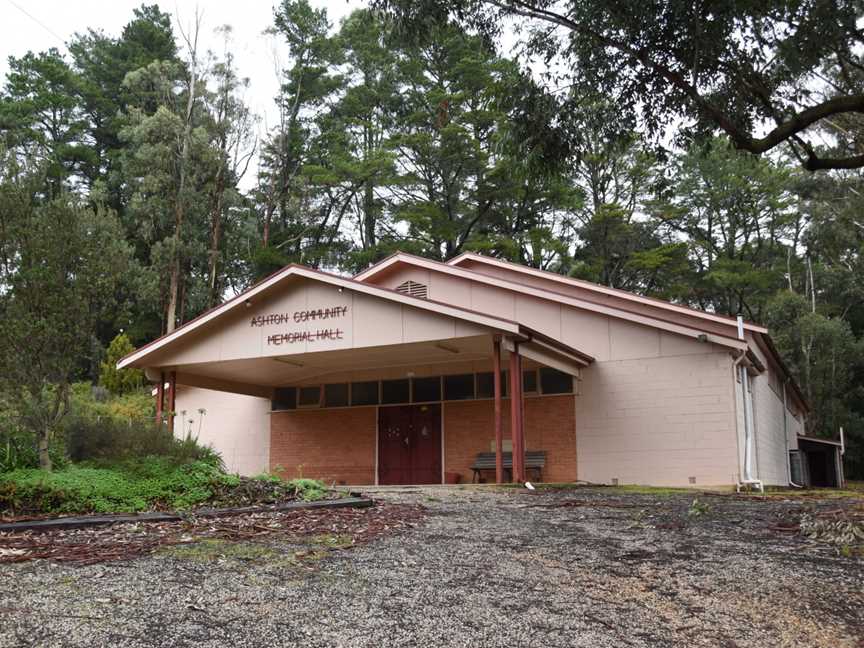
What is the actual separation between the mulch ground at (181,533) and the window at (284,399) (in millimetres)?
12757

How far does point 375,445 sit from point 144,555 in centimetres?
1443

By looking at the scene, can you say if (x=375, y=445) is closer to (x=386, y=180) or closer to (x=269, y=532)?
(x=269, y=532)

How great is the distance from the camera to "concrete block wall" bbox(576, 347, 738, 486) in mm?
15562

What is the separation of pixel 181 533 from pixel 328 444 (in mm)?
13958

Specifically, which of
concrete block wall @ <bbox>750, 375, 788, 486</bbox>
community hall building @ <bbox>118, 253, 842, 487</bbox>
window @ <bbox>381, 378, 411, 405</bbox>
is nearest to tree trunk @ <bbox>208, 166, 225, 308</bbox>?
community hall building @ <bbox>118, 253, 842, 487</bbox>

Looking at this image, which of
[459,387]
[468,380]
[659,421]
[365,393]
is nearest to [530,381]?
[468,380]

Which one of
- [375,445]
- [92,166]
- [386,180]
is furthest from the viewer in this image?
[92,166]

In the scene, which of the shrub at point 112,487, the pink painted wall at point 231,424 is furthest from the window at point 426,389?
the shrub at point 112,487

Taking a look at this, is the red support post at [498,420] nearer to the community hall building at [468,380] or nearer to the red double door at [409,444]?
the community hall building at [468,380]

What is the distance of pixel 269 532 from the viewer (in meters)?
6.61

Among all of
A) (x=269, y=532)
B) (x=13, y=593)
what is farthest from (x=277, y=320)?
(x=13, y=593)

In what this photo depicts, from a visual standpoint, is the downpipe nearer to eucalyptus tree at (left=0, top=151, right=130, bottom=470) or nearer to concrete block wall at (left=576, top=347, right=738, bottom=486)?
concrete block wall at (left=576, top=347, right=738, bottom=486)

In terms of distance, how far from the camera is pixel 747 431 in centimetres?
1559

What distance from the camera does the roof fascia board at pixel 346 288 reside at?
45.3ft
